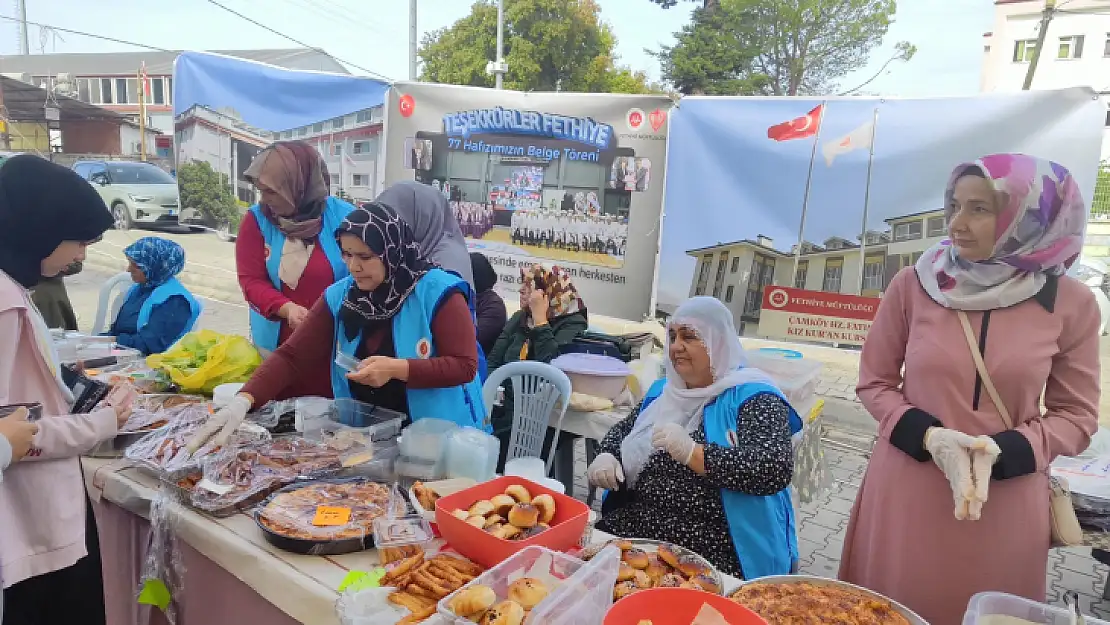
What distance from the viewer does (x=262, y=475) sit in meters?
1.70

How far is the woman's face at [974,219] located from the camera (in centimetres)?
163

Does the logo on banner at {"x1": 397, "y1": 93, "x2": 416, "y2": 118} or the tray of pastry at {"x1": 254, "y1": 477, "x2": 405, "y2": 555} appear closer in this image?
the tray of pastry at {"x1": 254, "y1": 477, "x2": 405, "y2": 555}

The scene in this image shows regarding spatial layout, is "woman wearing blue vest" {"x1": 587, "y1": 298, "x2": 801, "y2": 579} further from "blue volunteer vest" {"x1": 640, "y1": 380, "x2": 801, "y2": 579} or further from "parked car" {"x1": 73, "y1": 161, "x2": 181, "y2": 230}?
"parked car" {"x1": 73, "y1": 161, "x2": 181, "y2": 230}

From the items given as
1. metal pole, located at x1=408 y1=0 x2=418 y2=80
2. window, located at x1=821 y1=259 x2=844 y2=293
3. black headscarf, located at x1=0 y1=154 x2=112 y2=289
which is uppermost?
metal pole, located at x1=408 y1=0 x2=418 y2=80

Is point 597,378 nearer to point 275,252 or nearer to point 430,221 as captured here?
point 430,221

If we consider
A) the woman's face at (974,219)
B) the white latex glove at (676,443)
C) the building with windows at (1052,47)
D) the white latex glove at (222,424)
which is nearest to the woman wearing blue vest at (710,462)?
the white latex glove at (676,443)

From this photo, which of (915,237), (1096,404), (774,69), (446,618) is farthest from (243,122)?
(774,69)

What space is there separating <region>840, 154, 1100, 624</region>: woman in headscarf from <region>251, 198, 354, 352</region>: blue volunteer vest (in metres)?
2.13

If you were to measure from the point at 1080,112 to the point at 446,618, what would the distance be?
Result: 166 inches

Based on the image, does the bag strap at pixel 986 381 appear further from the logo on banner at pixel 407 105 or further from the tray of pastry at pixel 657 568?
the logo on banner at pixel 407 105

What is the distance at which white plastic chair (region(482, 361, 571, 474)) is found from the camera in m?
2.81

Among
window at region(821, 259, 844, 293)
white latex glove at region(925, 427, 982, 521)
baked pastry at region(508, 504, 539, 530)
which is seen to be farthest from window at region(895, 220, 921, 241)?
baked pastry at region(508, 504, 539, 530)

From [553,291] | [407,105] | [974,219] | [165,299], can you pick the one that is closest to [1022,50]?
[407,105]

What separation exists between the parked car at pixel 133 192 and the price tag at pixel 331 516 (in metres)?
12.8
